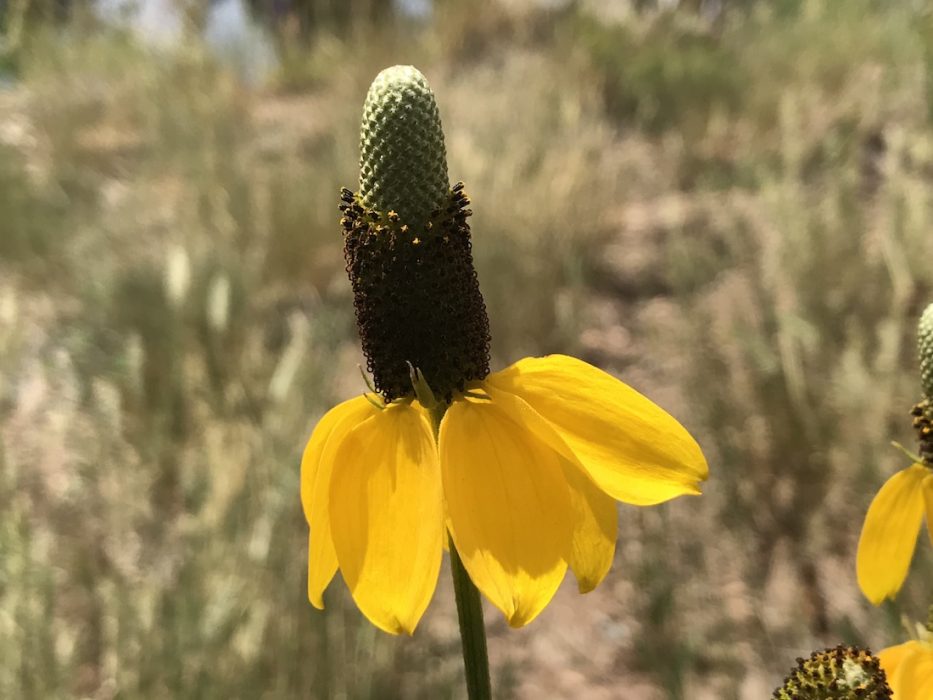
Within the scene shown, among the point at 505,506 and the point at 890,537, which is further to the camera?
the point at 890,537

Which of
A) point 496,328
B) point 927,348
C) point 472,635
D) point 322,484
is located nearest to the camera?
point 472,635

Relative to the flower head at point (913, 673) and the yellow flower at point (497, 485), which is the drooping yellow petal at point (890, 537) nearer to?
the flower head at point (913, 673)

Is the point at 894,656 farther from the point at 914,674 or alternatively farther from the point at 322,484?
the point at 322,484

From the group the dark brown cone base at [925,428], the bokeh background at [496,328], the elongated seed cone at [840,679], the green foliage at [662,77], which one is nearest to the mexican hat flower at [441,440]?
the elongated seed cone at [840,679]

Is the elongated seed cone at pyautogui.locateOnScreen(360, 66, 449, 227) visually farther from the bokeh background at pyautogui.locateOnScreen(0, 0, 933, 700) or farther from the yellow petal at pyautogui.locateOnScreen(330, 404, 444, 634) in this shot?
the bokeh background at pyautogui.locateOnScreen(0, 0, 933, 700)

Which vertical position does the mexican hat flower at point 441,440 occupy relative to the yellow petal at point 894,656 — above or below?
above

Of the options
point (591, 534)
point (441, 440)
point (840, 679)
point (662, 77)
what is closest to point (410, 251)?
point (441, 440)
